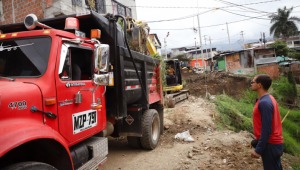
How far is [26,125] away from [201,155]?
14.1 ft

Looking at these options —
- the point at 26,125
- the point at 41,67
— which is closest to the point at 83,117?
the point at 41,67

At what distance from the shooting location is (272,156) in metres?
3.55

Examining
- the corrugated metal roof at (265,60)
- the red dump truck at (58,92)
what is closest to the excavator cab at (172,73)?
the red dump truck at (58,92)

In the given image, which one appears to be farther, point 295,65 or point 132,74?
point 295,65

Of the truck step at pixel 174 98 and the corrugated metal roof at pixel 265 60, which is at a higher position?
the corrugated metal roof at pixel 265 60

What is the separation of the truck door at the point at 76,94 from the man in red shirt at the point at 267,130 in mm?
2265

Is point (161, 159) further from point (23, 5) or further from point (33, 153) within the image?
point (23, 5)

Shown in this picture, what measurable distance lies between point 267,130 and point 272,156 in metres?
0.37

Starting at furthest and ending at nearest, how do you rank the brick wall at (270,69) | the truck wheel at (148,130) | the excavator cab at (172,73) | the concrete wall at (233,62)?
1. the concrete wall at (233,62)
2. the brick wall at (270,69)
3. the excavator cab at (172,73)
4. the truck wheel at (148,130)

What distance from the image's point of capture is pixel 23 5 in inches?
528

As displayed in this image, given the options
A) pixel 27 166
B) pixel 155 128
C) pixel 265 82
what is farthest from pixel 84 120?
pixel 155 128

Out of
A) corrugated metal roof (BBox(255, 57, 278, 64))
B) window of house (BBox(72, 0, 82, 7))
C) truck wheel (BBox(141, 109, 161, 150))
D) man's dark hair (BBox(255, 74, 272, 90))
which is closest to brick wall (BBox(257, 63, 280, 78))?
corrugated metal roof (BBox(255, 57, 278, 64))

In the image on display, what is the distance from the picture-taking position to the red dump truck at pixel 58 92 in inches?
109

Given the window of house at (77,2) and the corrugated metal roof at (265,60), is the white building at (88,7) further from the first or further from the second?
the corrugated metal roof at (265,60)
